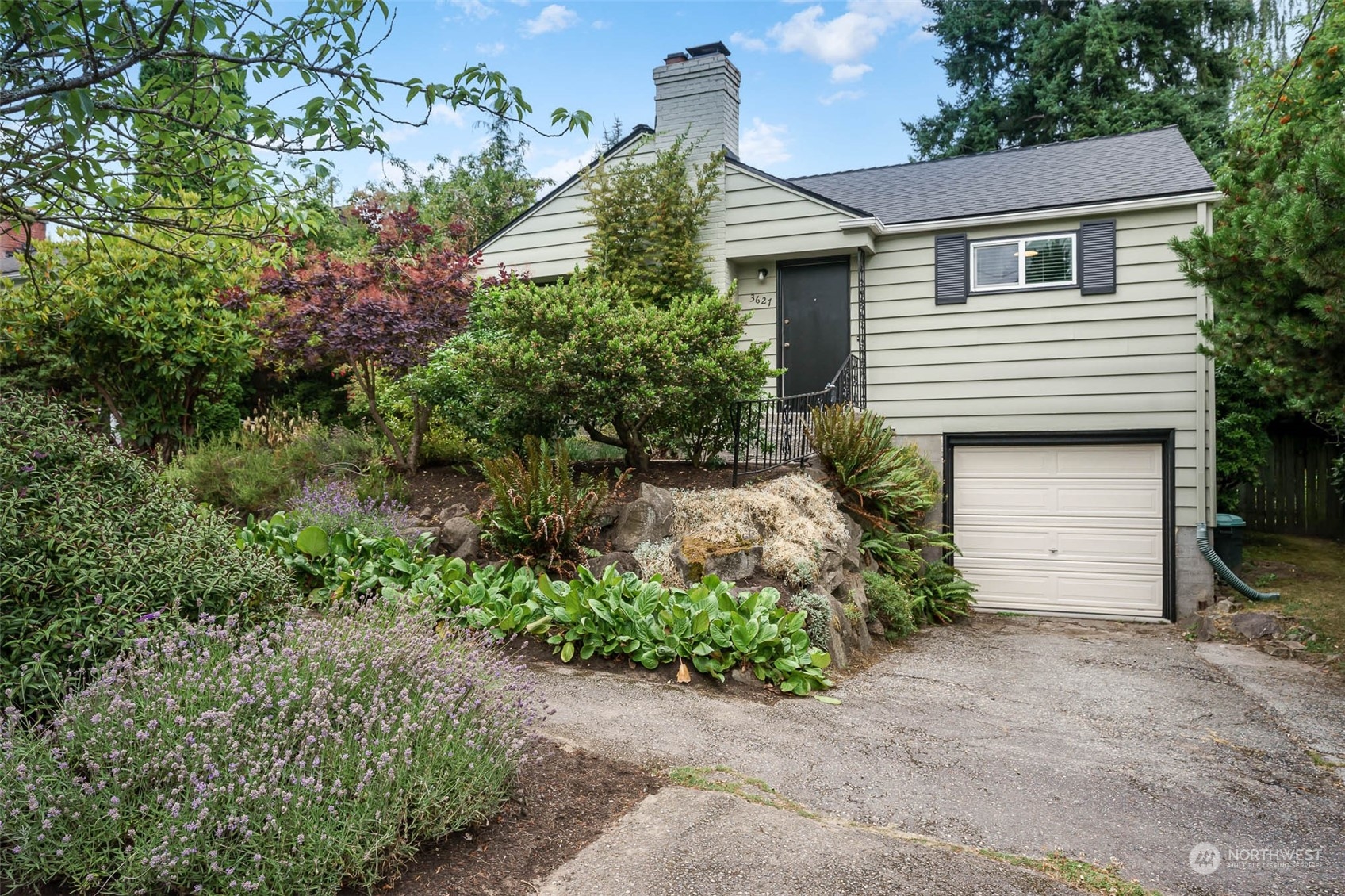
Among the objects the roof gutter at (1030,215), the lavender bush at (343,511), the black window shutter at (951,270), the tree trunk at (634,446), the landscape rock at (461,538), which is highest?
the roof gutter at (1030,215)

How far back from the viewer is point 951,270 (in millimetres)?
10469

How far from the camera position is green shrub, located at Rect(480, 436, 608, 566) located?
6.61m

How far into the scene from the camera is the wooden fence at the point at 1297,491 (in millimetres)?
12078

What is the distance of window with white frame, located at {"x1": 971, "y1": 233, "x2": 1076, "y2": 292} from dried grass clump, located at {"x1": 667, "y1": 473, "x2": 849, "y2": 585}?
447 centimetres

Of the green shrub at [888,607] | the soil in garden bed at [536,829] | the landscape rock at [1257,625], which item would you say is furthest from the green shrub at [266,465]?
the landscape rock at [1257,625]

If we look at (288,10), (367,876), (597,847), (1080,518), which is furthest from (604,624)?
(1080,518)

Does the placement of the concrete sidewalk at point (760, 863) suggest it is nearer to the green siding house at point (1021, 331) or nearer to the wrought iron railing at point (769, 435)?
the wrought iron railing at point (769, 435)

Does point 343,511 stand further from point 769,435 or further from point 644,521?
point 769,435

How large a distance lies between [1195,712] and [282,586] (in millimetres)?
5723

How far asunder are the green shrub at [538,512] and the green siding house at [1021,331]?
4069 millimetres

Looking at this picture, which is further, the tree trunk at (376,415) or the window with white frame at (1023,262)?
the window with white frame at (1023,262)

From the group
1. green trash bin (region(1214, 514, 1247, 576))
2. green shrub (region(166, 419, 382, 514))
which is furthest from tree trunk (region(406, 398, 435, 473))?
green trash bin (region(1214, 514, 1247, 576))

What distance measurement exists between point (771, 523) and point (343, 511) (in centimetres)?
364

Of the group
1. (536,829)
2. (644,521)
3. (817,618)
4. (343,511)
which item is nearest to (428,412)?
(343,511)
